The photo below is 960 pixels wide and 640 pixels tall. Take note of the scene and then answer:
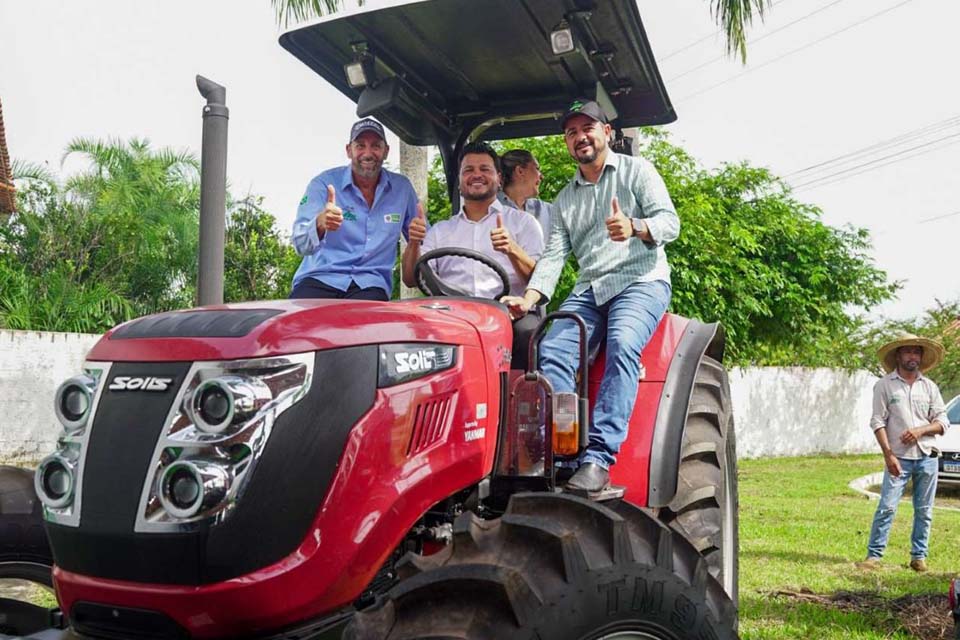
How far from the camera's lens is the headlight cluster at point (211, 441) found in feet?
7.23

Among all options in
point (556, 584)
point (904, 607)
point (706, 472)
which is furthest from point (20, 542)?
point (904, 607)

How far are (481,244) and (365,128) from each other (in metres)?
0.77

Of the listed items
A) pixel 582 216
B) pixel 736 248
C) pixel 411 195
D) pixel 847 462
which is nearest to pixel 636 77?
pixel 582 216

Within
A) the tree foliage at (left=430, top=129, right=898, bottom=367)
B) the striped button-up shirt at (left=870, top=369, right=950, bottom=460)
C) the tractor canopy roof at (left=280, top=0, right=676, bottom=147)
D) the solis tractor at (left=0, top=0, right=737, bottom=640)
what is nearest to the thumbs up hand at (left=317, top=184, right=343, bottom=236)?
the tractor canopy roof at (left=280, top=0, right=676, bottom=147)

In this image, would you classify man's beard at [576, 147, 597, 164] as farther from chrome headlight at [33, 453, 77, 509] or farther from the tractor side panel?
chrome headlight at [33, 453, 77, 509]

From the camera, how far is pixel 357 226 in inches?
166

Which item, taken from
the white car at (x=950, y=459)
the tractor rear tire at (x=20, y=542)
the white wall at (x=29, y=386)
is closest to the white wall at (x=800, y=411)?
the white car at (x=950, y=459)

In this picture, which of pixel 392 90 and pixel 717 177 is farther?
pixel 717 177

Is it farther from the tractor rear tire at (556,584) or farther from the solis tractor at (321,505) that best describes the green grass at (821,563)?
the solis tractor at (321,505)

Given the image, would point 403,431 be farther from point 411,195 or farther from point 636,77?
point 636,77

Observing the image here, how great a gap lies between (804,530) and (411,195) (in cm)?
667

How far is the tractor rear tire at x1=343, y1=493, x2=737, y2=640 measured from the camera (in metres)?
2.15

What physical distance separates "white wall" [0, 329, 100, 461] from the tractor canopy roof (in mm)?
10115

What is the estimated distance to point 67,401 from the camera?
8.24 ft
